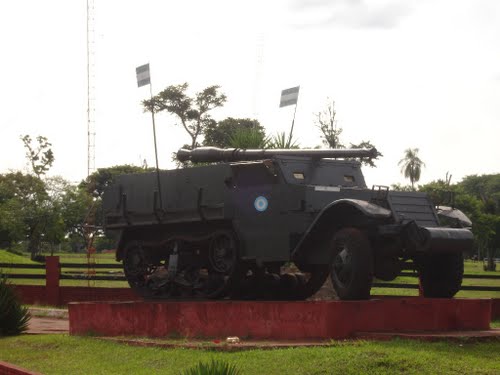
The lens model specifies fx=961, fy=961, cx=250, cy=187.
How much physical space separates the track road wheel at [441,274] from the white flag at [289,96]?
4.02m

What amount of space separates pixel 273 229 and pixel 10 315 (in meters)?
5.55

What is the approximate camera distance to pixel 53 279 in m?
22.4

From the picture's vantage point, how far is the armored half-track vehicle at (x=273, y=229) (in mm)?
12664

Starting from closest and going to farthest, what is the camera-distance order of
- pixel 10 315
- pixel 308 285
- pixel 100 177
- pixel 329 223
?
pixel 329 223 → pixel 308 285 → pixel 10 315 → pixel 100 177

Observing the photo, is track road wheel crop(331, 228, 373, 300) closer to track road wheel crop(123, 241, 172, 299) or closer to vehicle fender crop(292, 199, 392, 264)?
vehicle fender crop(292, 199, 392, 264)

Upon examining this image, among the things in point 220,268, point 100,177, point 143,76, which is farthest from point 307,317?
point 100,177

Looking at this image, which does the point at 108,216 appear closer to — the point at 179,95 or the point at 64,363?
the point at 64,363

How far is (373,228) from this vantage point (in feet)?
41.9

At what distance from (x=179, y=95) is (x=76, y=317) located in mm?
25159

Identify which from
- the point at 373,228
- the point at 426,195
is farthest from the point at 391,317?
the point at 426,195

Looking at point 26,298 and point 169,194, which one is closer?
point 169,194

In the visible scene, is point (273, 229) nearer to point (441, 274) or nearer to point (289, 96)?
point (441, 274)

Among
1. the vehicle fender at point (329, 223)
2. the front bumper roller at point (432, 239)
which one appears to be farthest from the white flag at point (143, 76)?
the front bumper roller at point (432, 239)

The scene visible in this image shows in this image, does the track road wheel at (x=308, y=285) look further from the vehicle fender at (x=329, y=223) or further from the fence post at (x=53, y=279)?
the fence post at (x=53, y=279)
